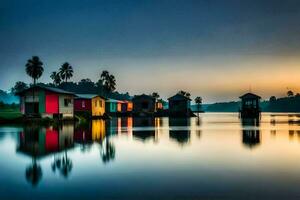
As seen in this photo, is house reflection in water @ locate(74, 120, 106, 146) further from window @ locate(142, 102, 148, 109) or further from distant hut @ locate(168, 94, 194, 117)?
distant hut @ locate(168, 94, 194, 117)

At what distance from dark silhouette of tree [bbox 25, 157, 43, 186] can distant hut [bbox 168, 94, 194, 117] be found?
317 ft

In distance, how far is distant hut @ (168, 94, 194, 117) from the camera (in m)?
116

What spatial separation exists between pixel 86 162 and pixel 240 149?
1166 centimetres

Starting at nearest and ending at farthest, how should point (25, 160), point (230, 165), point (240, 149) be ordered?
point (230, 165)
point (25, 160)
point (240, 149)

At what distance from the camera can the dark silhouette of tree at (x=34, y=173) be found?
51.3 feet

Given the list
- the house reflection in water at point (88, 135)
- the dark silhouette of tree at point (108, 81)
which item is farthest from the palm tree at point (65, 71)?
the house reflection in water at point (88, 135)

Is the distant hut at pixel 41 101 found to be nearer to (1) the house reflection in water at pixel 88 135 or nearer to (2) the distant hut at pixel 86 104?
(2) the distant hut at pixel 86 104

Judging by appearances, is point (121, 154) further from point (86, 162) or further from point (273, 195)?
point (273, 195)

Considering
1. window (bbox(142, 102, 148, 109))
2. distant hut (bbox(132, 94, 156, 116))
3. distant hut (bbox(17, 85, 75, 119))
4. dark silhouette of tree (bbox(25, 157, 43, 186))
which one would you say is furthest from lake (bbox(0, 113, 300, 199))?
window (bbox(142, 102, 148, 109))

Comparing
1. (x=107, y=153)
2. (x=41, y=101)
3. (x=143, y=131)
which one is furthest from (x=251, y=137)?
(x=41, y=101)

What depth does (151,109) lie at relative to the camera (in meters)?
117

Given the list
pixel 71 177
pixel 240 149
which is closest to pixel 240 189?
pixel 71 177

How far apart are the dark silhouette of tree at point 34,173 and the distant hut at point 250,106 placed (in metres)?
95.3

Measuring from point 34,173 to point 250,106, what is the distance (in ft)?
332
